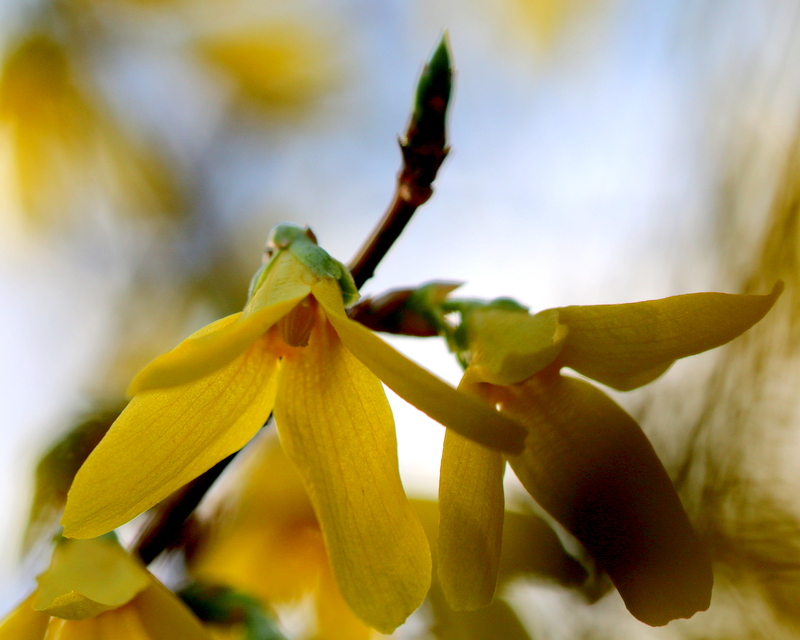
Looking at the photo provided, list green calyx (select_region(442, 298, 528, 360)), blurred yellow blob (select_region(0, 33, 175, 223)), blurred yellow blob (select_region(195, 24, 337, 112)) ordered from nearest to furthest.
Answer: green calyx (select_region(442, 298, 528, 360))
blurred yellow blob (select_region(0, 33, 175, 223))
blurred yellow blob (select_region(195, 24, 337, 112))

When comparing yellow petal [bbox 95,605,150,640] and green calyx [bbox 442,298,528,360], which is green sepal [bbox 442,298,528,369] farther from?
yellow petal [bbox 95,605,150,640]

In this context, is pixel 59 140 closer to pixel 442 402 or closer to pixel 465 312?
pixel 465 312

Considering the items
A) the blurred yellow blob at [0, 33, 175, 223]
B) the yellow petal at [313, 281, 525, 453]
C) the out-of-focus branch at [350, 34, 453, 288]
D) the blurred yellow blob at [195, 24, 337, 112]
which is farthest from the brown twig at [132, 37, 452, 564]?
the blurred yellow blob at [195, 24, 337, 112]

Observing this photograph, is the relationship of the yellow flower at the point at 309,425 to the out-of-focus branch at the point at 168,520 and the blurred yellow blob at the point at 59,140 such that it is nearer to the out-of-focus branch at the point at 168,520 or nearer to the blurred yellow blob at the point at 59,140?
the out-of-focus branch at the point at 168,520

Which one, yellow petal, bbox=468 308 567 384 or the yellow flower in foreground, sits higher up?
yellow petal, bbox=468 308 567 384

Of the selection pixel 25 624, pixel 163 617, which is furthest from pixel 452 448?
pixel 25 624
